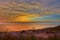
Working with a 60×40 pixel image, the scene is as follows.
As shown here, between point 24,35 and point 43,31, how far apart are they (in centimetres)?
121

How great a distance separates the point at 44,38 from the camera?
12242 mm

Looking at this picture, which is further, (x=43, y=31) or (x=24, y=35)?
(x=43, y=31)

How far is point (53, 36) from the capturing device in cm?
1237

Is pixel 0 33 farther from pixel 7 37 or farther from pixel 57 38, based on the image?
pixel 57 38

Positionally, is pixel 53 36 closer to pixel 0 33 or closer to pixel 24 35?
pixel 24 35

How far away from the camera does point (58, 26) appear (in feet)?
44.1

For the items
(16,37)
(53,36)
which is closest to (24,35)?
(16,37)

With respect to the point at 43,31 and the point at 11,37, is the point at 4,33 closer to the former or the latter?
the point at 11,37

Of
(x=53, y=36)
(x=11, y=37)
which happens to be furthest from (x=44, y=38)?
(x=11, y=37)

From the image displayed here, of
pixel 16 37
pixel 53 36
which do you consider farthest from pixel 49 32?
pixel 16 37

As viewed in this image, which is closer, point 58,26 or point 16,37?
point 16,37

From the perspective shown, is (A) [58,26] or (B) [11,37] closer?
(B) [11,37]

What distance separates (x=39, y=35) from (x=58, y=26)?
3.62 ft

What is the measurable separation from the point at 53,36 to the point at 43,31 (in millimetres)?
1087
